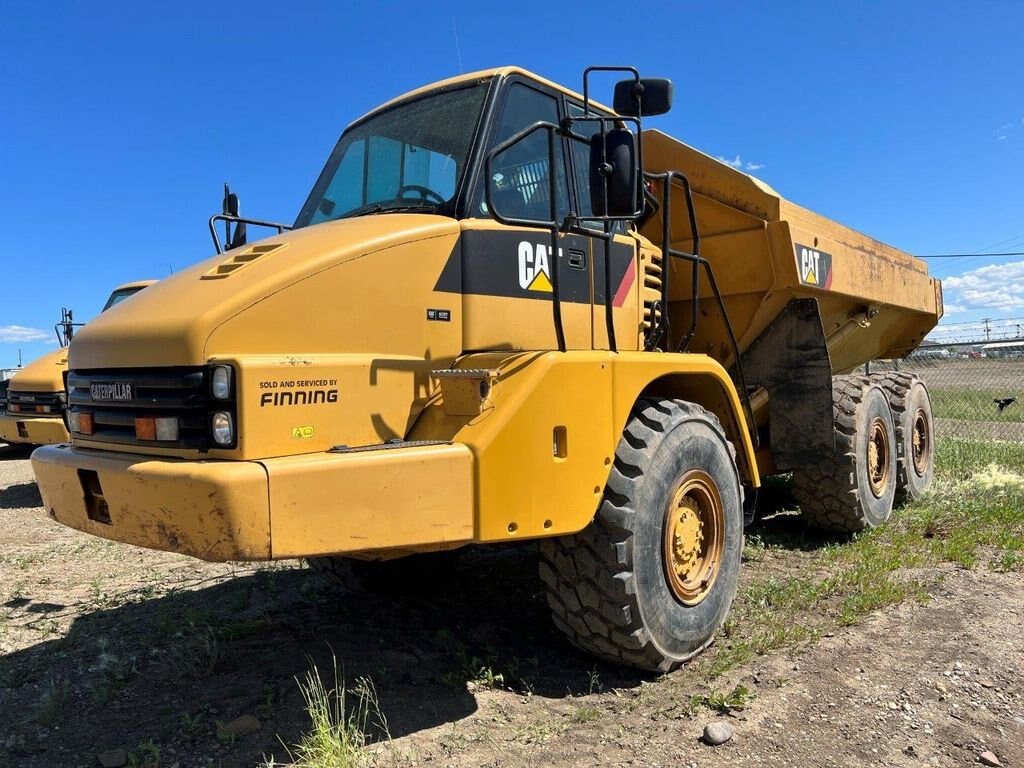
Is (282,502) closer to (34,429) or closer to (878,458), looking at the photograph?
Result: (878,458)

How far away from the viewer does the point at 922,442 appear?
7676 millimetres

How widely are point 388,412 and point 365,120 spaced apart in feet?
6.87

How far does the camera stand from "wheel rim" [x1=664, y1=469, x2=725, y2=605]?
3.66 metres

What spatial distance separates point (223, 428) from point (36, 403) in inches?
317

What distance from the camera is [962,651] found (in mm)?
3719

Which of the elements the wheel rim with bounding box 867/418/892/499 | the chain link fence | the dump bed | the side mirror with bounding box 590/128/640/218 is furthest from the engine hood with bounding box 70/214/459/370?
the chain link fence

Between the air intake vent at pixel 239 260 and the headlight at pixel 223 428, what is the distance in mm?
634

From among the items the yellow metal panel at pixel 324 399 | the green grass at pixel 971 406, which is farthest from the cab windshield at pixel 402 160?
the green grass at pixel 971 406

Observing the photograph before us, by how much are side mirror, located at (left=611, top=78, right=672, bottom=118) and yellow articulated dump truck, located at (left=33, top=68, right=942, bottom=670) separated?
0.03 ft

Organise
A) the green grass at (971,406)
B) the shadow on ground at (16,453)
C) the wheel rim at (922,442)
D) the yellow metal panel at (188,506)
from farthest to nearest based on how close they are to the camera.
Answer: the green grass at (971,406), the shadow on ground at (16,453), the wheel rim at (922,442), the yellow metal panel at (188,506)

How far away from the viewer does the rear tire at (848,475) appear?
18.6ft

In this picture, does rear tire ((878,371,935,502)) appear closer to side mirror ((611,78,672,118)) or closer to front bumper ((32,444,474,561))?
side mirror ((611,78,672,118))

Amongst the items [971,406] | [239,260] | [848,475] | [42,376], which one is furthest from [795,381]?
[971,406]

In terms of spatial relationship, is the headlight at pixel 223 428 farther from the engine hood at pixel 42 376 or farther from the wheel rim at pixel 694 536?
the engine hood at pixel 42 376
